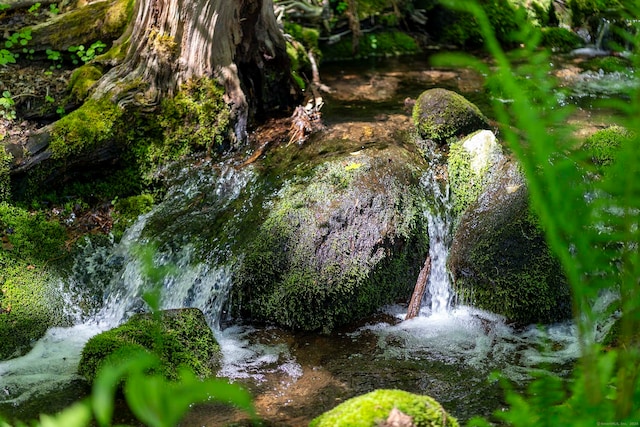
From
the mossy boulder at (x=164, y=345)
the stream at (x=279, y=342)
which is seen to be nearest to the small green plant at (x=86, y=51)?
the stream at (x=279, y=342)

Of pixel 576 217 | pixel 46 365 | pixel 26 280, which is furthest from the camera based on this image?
pixel 26 280

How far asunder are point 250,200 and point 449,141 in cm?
223

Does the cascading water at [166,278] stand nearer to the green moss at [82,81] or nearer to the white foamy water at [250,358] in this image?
the white foamy water at [250,358]

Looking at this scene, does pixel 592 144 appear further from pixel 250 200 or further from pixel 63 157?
pixel 63 157

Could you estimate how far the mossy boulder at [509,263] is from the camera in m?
5.29

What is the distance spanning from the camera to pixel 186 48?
6621 millimetres

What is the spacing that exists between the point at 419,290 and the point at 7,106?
461cm

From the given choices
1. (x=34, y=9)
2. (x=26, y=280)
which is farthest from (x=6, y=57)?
(x=26, y=280)

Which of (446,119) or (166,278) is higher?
(446,119)

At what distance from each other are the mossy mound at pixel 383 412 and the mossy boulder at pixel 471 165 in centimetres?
325

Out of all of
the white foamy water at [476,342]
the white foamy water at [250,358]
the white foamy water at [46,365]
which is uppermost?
the white foamy water at [46,365]

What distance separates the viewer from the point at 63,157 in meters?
6.18

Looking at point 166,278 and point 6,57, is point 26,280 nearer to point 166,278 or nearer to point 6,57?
point 166,278

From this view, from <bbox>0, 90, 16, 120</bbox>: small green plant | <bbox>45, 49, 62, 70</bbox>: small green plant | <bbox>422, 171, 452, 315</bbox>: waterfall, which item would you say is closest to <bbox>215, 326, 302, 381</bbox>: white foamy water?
<bbox>422, 171, 452, 315</bbox>: waterfall
